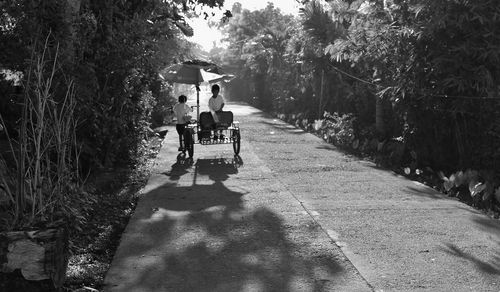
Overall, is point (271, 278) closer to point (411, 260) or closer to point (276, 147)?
point (411, 260)

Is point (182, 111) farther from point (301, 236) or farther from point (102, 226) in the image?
point (301, 236)

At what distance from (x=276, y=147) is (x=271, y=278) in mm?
10095

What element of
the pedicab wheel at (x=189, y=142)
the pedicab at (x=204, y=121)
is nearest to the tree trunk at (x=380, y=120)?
the pedicab at (x=204, y=121)

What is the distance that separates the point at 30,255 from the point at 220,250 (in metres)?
2.28

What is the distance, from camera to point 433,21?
10.5 metres

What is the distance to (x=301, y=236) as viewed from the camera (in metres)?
6.84

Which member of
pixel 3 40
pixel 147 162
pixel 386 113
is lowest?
pixel 147 162

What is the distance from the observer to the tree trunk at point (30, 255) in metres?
4.43

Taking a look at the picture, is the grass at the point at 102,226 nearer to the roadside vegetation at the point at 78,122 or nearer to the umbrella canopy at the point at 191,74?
the roadside vegetation at the point at 78,122

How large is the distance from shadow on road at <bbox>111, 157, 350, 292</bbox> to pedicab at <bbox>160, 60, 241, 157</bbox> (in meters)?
4.11

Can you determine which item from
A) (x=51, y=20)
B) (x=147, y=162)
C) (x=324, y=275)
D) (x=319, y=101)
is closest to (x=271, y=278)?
(x=324, y=275)

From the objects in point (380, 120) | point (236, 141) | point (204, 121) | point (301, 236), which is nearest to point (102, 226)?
point (301, 236)

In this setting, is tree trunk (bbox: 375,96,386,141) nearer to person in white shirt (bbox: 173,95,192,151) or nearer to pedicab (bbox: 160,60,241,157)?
pedicab (bbox: 160,60,241,157)

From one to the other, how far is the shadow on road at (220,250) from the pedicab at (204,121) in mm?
4110
